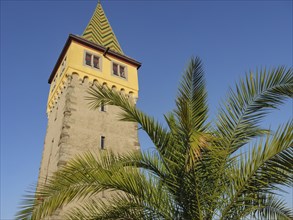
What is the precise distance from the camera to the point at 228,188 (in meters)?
5.36

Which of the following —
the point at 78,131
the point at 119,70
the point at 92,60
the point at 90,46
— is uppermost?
the point at 90,46

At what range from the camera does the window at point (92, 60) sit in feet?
62.5

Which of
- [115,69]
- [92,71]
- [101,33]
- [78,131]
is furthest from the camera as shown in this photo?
[101,33]

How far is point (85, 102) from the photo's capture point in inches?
663

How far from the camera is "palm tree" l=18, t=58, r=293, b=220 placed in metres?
4.97

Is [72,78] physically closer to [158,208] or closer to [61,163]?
[61,163]

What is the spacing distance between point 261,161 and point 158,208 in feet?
6.43

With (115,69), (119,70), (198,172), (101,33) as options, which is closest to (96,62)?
(115,69)

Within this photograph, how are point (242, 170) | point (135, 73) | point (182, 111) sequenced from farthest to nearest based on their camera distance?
point (135, 73), point (242, 170), point (182, 111)

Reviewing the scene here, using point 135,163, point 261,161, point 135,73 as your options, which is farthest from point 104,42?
point 261,161

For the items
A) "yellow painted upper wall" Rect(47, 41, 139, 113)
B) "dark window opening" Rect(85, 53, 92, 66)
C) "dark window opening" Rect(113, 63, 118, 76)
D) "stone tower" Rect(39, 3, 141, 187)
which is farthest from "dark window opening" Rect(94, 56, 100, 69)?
"dark window opening" Rect(113, 63, 118, 76)

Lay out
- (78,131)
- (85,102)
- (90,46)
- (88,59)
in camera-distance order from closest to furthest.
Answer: (78,131) < (85,102) < (88,59) < (90,46)

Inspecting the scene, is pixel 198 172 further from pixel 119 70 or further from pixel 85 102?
pixel 119 70

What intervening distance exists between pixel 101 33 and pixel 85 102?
28.3 feet
